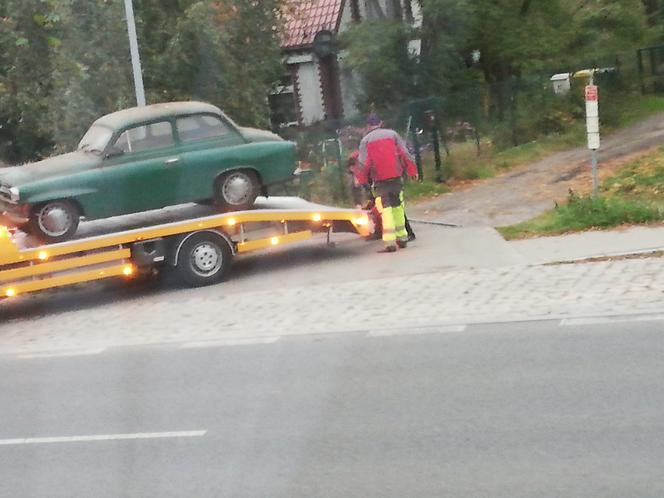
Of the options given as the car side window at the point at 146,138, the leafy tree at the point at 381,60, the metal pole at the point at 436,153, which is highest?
the leafy tree at the point at 381,60

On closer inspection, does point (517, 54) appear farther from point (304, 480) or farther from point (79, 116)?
point (304, 480)

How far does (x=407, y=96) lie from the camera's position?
77.3 ft

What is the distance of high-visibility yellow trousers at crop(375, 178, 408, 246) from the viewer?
1471 centimetres

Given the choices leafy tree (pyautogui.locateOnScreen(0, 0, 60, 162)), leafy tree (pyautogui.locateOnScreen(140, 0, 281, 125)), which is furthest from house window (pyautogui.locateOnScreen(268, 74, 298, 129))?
leafy tree (pyautogui.locateOnScreen(140, 0, 281, 125))

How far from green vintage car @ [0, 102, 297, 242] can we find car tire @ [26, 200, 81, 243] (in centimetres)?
1

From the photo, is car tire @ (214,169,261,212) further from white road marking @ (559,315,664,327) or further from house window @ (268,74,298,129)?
house window @ (268,74,298,129)

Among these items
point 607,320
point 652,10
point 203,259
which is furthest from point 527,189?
point 652,10

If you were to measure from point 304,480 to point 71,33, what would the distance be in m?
14.4

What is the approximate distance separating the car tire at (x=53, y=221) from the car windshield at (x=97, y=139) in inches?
33.1

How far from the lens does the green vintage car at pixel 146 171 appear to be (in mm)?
13562

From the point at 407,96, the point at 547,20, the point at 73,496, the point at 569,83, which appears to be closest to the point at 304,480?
the point at 73,496

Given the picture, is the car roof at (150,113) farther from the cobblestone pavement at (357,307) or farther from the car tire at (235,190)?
the cobblestone pavement at (357,307)

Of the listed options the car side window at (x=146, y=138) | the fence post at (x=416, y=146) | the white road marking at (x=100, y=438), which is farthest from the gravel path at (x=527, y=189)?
the white road marking at (x=100, y=438)

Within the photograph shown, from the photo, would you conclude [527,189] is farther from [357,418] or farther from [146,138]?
[357,418]
